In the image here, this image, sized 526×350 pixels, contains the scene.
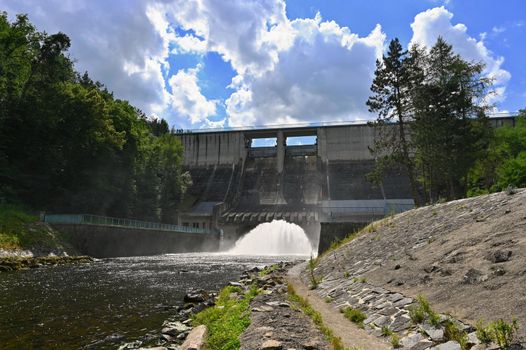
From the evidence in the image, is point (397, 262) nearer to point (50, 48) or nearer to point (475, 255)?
point (475, 255)

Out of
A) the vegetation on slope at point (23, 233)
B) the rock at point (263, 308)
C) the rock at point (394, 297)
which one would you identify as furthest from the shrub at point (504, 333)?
the vegetation on slope at point (23, 233)

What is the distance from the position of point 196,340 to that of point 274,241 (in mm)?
51194

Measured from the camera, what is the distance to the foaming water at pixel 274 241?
57344 millimetres

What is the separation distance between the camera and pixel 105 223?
1604 inches

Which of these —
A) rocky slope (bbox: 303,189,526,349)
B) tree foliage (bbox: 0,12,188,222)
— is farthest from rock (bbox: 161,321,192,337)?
tree foliage (bbox: 0,12,188,222)

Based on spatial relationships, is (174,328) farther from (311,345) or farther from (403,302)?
(403,302)

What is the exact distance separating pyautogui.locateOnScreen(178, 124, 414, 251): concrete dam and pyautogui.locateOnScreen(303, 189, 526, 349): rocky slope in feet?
157

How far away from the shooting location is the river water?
417 inches

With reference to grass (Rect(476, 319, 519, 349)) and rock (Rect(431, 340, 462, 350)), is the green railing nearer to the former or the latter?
rock (Rect(431, 340, 462, 350))

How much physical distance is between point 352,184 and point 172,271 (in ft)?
193

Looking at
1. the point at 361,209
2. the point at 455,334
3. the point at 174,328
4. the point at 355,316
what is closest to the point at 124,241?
the point at 174,328

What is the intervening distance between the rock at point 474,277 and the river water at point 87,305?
836 cm

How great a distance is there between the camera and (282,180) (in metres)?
84.4

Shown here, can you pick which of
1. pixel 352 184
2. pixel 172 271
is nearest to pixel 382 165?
pixel 172 271
